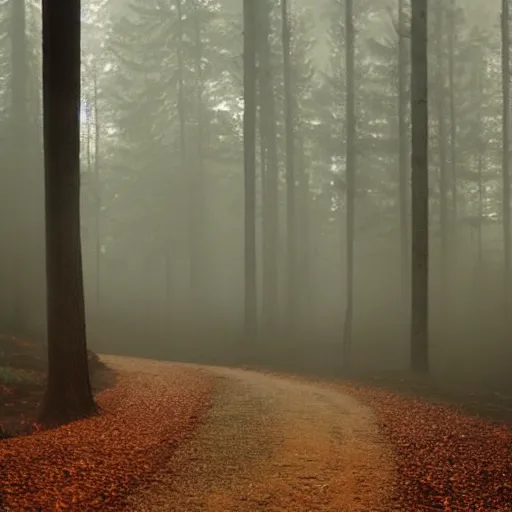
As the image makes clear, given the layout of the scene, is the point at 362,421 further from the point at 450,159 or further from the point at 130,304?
the point at 130,304

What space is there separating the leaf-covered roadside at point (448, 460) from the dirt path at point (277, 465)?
23 cm

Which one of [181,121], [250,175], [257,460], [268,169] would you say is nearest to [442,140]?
[268,169]

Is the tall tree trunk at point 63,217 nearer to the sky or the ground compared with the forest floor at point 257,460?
nearer to the sky

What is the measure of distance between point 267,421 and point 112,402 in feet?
9.75

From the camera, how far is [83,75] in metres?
35.7

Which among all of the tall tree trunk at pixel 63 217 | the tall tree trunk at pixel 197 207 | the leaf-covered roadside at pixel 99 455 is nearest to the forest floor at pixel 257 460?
the leaf-covered roadside at pixel 99 455

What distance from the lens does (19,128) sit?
23.5m

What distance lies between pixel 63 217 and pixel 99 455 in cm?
373

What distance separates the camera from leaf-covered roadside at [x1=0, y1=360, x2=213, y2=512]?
17.4 feet

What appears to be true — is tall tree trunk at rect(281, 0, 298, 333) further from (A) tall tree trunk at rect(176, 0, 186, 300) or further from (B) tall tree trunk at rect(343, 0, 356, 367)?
(A) tall tree trunk at rect(176, 0, 186, 300)

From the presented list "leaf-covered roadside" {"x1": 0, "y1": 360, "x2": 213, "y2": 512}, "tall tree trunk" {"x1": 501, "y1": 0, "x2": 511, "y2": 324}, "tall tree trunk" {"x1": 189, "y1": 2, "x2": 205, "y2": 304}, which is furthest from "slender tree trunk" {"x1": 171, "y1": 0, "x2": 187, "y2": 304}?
"leaf-covered roadside" {"x1": 0, "y1": 360, "x2": 213, "y2": 512}

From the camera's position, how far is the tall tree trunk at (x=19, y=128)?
22031 mm

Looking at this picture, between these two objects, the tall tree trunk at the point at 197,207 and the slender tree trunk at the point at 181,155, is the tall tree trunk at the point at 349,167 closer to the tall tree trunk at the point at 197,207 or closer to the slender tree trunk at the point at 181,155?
the tall tree trunk at the point at 197,207

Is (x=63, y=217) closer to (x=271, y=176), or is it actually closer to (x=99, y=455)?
(x=99, y=455)
